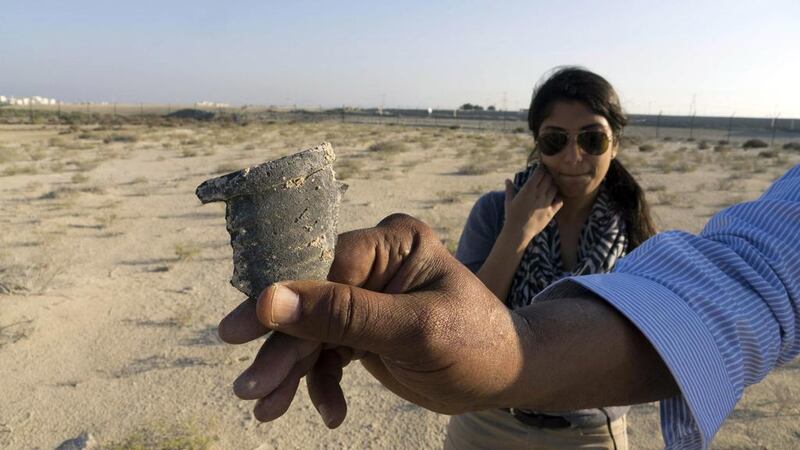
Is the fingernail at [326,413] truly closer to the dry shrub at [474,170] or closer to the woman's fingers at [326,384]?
the woman's fingers at [326,384]

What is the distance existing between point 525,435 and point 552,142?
1218 millimetres

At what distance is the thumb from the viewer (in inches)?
41.6

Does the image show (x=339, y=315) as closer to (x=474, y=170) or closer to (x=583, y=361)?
(x=583, y=361)

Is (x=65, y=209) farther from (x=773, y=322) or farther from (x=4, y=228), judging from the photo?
(x=773, y=322)

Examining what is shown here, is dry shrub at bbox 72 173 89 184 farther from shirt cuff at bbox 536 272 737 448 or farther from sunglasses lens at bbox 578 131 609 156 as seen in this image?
shirt cuff at bbox 536 272 737 448

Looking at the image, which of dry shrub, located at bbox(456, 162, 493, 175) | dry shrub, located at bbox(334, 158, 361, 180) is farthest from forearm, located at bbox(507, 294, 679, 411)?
dry shrub, located at bbox(456, 162, 493, 175)

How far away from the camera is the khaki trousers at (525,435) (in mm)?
2094

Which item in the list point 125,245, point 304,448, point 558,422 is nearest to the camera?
point 558,422

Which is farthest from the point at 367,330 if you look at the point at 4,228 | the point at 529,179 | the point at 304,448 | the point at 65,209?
the point at 65,209

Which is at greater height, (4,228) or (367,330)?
(367,330)

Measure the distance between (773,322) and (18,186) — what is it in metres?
14.8

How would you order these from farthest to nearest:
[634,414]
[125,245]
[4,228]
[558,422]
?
[4,228] → [125,245] → [634,414] → [558,422]

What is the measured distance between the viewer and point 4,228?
876 centimetres

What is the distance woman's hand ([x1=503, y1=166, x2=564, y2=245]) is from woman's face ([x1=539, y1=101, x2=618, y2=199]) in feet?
0.18
